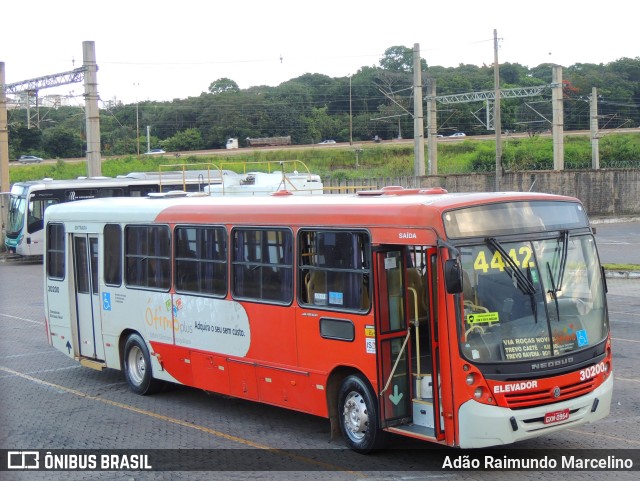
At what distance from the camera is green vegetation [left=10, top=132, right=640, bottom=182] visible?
202 feet

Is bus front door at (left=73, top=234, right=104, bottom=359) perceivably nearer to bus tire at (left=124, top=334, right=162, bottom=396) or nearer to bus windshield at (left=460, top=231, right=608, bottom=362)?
bus tire at (left=124, top=334, right=162, bottom=396)

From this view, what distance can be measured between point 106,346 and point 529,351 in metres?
7.48

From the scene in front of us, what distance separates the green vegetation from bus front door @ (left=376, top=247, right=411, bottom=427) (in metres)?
45.1

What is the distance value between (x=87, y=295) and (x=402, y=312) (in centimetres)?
673

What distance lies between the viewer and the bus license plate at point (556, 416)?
8.34 meters

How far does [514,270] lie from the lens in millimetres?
8531

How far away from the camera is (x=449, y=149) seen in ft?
254

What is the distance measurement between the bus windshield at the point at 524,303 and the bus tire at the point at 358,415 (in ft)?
4.40

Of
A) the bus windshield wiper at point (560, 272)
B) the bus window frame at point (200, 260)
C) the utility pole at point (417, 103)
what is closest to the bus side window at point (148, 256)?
the bus window frame at point (200, 260)

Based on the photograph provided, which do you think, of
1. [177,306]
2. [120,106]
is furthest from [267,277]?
[120,106]

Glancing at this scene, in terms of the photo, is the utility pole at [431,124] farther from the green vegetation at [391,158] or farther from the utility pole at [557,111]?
the green vegetation at [391,158]

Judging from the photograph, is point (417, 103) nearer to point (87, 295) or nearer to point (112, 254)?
point (87, 295)

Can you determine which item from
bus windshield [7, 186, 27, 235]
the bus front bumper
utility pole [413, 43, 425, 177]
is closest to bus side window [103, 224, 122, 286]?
the bus front bumper

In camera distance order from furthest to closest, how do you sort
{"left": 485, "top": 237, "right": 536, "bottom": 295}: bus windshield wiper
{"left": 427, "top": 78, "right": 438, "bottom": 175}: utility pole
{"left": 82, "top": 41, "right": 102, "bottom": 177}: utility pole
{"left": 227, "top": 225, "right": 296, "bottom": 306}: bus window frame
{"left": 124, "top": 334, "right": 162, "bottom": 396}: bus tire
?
1. {"left": 427, "top": 78, "right": 438, "bottom": 175}: utility pole
2. {"left": 82, "top": 41, "right": 102, "bottom": 177}: utility pole
3. {"left": 124, "top": 334, "right": 162, "bottom": 396}: bus tire
4. {"left": 227, "top": 225, "right": 296, "bottom": 306}: bus window frame
5. {"left": 485, "top": 237, "right": 536, "bottom": 295}: bus windshield wiper
